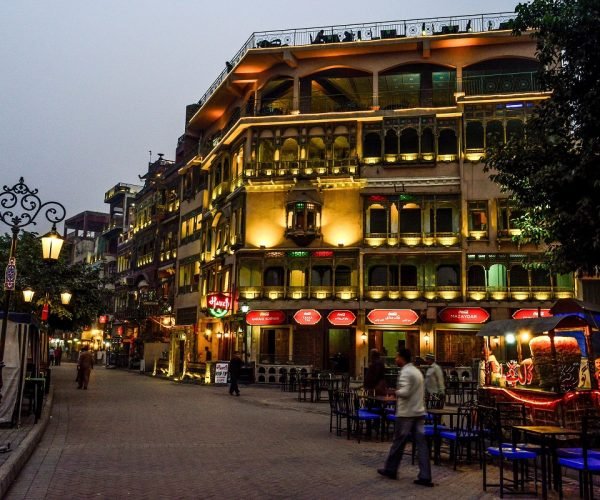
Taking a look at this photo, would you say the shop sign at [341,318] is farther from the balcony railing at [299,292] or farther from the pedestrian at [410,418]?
the pedestrian at [410,418]

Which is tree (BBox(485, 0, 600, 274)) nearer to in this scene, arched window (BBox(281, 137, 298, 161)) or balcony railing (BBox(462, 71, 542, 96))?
balcony railing (BBox(462, 71, 542, 96))

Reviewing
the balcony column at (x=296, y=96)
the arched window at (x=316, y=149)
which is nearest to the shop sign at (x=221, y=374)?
the arched window at (x=316, y=149)

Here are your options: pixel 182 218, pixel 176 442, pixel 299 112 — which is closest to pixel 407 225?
pixel 299 112

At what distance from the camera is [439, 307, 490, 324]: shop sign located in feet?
108

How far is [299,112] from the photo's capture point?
1481 inches

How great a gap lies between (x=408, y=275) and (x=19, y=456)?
27.7 m

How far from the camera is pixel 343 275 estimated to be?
35750 mm

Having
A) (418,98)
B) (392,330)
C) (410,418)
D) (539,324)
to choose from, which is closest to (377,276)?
(392,330)

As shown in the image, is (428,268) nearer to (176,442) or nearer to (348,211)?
(348,211)

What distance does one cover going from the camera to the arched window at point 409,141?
117 ft

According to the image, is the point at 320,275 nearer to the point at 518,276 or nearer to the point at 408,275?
the point at 408,275

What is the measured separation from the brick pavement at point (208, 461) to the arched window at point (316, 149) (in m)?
21.8

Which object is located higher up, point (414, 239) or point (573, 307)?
point (414, 239)

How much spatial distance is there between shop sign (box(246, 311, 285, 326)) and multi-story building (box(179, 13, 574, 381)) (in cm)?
6
